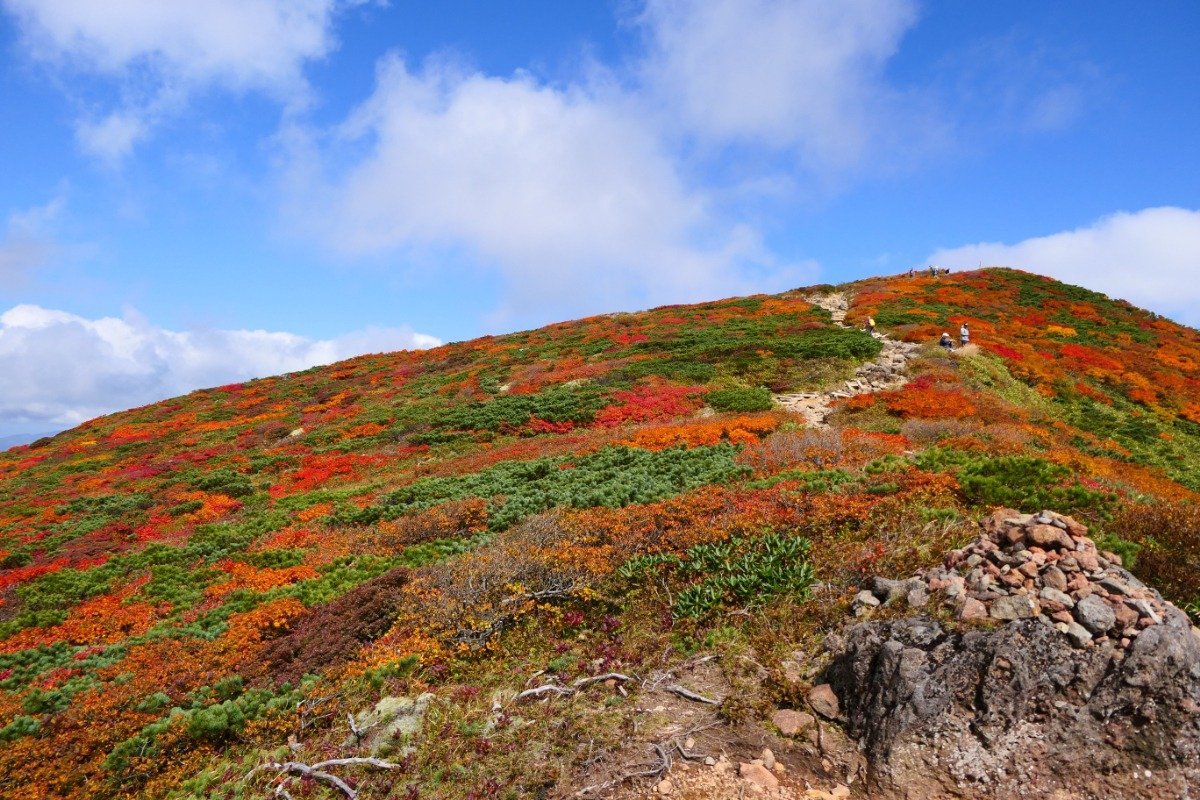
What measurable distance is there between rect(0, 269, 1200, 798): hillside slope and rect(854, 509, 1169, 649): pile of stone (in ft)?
3.39

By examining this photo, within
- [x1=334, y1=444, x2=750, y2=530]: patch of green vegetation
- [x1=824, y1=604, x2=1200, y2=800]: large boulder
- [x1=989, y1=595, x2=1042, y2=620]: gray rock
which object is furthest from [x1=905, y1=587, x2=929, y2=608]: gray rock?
[x1=334, y1=444, x2=750, y2=530]: patch of green vegetation

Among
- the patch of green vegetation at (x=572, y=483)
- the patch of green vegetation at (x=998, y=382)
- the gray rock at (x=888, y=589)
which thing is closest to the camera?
the gray rock at (x=888, y=589)

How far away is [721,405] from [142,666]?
77.3 feet

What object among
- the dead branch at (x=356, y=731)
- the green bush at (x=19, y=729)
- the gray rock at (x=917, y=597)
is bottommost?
the green bush at (x=19, y=729)

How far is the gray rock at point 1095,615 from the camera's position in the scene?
695 centimetres

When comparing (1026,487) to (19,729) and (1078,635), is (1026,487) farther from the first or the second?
(19,729)

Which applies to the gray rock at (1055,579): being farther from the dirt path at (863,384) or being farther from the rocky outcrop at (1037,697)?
the dirt path at (863,384)

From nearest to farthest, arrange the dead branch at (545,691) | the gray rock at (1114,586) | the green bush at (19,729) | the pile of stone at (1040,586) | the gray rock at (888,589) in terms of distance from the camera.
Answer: the pile of stone at (1040,586), the gray rock at (1114,586), the dead branch at (545,691), the gray rock at (888,589), the green bush at (19,729)

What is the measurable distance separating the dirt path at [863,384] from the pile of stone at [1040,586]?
53.3 ft

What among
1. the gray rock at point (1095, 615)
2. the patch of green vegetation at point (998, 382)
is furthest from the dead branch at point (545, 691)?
the patch of green vegetation at point (998, 382)

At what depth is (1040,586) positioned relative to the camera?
777 cm

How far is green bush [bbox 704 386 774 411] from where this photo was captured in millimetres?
28562

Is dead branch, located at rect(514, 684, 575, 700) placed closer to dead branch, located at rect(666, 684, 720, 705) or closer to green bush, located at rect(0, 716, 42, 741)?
dead branch, located at rect(666, 684, 720, 705)

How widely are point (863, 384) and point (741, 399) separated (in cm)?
655
